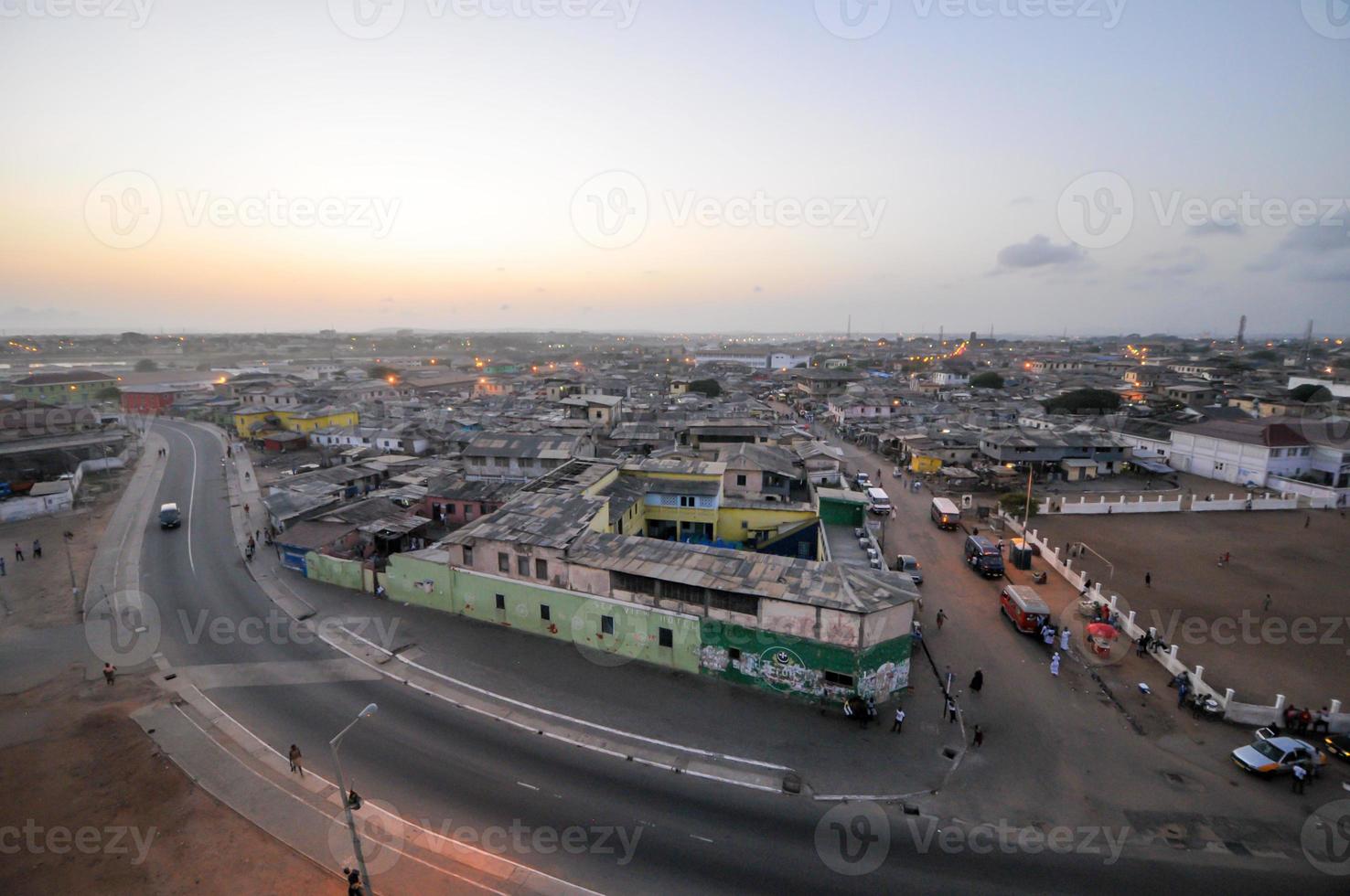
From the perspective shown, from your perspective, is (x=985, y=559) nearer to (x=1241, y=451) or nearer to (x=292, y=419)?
(x=1241, y=451)

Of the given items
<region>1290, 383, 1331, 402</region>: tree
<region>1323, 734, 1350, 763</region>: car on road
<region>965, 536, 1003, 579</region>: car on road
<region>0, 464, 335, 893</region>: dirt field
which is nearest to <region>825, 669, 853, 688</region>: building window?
<region>1323, 734, 1350, 763</region>: car on road

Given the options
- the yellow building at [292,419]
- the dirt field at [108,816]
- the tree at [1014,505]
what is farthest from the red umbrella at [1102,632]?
the yellow building at [292,419]

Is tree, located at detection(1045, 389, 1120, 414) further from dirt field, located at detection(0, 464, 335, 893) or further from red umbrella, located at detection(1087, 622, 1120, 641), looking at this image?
dirt field, located at detection(0, 464, 335, 893)

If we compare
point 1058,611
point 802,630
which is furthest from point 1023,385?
point 802,630

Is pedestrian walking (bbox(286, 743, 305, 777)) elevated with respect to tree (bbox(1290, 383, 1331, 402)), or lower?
lower

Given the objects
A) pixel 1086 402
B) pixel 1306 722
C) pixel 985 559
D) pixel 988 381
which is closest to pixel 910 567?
pixel 985 559

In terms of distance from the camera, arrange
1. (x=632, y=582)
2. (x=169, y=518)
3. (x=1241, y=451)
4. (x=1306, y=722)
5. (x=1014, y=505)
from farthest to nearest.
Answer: (x=1241, y=451) → (x=1014, y=505) → (x=169, y=518) → (x=632, y=582) → (x=1306, y=722)

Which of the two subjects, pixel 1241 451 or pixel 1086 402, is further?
pixel 1086 402
